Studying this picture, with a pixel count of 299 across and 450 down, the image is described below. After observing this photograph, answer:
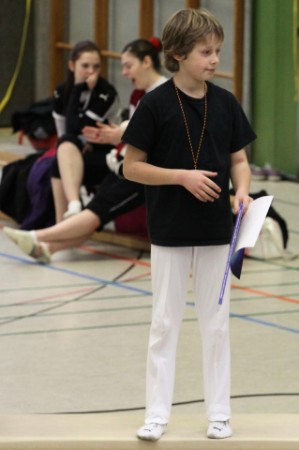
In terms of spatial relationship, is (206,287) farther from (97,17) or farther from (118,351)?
(97,17)

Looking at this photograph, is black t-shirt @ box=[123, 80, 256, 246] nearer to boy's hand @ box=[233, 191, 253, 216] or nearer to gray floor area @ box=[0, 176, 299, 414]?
boy's hand @ box=[233, 191, 253, 216]

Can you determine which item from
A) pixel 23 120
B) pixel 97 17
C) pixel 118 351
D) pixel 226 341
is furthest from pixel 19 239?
pixel 97 17

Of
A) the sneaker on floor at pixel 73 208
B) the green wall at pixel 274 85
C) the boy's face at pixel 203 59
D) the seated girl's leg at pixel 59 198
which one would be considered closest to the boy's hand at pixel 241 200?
the boy's face at pixel 203 59

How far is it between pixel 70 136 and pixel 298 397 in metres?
3.27

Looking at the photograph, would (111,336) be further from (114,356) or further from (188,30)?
(188,30)

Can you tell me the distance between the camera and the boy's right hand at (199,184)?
3.69 m

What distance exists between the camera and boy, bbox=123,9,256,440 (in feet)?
12.4

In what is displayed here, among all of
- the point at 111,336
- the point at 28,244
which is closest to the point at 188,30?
the point at 111,336

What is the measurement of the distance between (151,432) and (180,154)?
0.86 meters

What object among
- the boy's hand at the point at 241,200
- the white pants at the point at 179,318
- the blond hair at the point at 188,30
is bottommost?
the white pants at the point at 179,318

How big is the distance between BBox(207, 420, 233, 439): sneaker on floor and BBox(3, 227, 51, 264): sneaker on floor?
10.6 ft

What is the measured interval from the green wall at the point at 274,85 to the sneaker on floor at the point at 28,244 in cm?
322

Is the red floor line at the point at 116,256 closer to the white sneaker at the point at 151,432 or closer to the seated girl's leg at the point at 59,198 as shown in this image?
the seated girl's leg at the point at 59,198

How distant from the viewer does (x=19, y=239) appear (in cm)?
695
